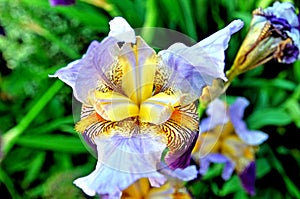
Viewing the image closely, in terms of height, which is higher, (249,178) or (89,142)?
(89,142)

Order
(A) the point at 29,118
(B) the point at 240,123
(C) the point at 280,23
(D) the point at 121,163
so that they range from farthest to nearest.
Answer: (B) the point at 240,123 → (A) the point at 29,118 → (C) the point at 280,23 → (D) the point at 121,163

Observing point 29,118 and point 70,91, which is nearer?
point 29,118

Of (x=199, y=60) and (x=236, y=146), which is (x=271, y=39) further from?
(x=236, y=146)

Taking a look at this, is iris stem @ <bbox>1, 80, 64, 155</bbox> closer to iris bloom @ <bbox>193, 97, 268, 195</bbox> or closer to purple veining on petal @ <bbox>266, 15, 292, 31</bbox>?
iris bloom @ <bbox>193, 97, 268, 195</bbox>

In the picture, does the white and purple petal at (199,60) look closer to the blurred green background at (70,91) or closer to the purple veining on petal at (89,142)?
the purple veining on petal at (89,142)

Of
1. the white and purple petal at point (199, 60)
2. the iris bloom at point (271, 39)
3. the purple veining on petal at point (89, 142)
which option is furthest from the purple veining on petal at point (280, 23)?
the purple veining on petal at point (89, 142)

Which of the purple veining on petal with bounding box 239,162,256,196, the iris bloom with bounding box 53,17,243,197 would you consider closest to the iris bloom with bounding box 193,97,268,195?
the purple veining on petal with bounding box 239,162,256,196

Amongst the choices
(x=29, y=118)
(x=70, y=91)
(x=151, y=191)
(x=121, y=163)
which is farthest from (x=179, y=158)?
(x=70, y=91)
